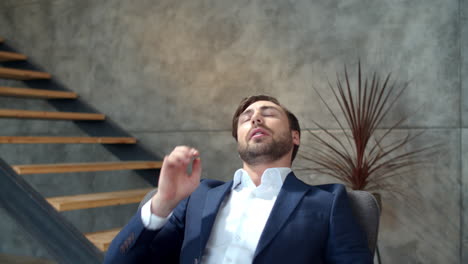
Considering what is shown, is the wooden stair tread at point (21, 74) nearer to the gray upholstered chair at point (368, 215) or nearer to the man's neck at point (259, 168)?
the man's neck at point (259, 168)

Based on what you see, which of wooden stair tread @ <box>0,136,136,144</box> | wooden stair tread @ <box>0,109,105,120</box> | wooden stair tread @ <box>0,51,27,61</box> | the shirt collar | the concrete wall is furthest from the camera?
wooden stair tread @ <box>0,51,27,61</box>

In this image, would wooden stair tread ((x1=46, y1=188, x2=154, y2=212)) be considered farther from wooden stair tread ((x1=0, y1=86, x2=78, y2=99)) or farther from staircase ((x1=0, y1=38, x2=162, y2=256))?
wooden stair tread ((x1=0, y1=86, x2=78, y2=99))

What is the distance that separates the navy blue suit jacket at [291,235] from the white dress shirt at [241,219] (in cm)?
4

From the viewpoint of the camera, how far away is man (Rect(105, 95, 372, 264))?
148 centimetres

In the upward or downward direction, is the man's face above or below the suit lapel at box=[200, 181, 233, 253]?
above

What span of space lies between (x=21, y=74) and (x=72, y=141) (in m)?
0.92

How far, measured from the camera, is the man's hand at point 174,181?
138cm

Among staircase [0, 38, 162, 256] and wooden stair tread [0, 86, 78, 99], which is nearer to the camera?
staircase [0, 38, 162, 256]

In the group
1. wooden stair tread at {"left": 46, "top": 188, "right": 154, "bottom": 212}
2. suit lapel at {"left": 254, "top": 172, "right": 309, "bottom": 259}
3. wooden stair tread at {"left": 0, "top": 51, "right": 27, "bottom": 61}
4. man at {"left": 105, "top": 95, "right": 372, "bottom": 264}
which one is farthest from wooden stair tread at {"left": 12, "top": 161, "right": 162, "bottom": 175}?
suit lapel at {"left": 254, "top": 172, "right": 309, "bottom": 259}

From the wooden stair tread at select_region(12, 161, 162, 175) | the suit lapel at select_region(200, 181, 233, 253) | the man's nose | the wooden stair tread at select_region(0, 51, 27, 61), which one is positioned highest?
the wooden stair tread at select_region(0, 51, 27, 61)

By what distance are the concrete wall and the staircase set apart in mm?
156

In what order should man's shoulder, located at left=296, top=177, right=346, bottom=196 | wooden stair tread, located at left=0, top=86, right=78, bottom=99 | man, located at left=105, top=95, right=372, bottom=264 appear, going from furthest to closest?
wooden stair tread, located at left=0, top=86, right=78, bottom=99
man's shoulder, located at left=296, top=177, right=346, bottom=196
man, located at left=105, top=95, right=372, bottom=264

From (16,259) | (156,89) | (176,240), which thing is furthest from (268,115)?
(16,259)

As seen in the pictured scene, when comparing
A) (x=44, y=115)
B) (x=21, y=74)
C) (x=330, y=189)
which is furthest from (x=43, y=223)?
(x=21, y=74)
